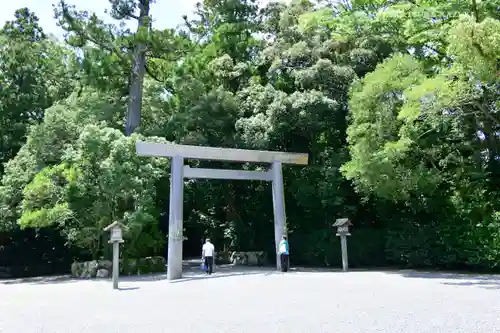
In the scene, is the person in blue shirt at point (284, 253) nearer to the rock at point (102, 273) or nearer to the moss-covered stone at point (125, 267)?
the moss-covered stone at point (125, 267)

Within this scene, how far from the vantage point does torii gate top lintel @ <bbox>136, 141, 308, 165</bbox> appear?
46.4 feet

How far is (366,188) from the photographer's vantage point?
563 inches

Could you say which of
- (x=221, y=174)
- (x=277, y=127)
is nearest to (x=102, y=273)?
(x=221, y=174)

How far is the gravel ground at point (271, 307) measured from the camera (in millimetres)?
6199

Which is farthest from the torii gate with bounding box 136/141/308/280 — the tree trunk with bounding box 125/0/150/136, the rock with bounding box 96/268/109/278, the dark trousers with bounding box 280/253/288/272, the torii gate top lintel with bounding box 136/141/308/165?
the tree trunk with bounding box 125/0/150/136

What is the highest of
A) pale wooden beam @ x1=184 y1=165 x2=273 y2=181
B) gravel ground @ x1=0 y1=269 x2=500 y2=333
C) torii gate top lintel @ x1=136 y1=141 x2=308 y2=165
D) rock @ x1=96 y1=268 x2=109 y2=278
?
torii gate top lintel @ x1=136 y1=141 x2=308 y2=165

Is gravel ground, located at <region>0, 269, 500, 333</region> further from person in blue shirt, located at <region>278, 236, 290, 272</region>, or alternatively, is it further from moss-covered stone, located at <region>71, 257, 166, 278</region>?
moss-covered stone, located at <region>71, 257, 166, 278</region>

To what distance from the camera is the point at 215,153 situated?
15.4 meters

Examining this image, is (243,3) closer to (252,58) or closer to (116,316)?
(252,58)

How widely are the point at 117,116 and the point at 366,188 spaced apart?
13138 millimetres

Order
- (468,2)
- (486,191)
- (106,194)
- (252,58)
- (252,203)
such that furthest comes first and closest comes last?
(252,58), (252,203), (106,194), (486,191), (468,2)

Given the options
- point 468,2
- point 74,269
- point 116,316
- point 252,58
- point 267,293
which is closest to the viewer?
point 116,316

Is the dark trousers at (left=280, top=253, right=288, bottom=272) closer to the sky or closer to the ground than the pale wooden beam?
closer to the ground

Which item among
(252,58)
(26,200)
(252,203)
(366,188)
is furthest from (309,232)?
(26,200)
